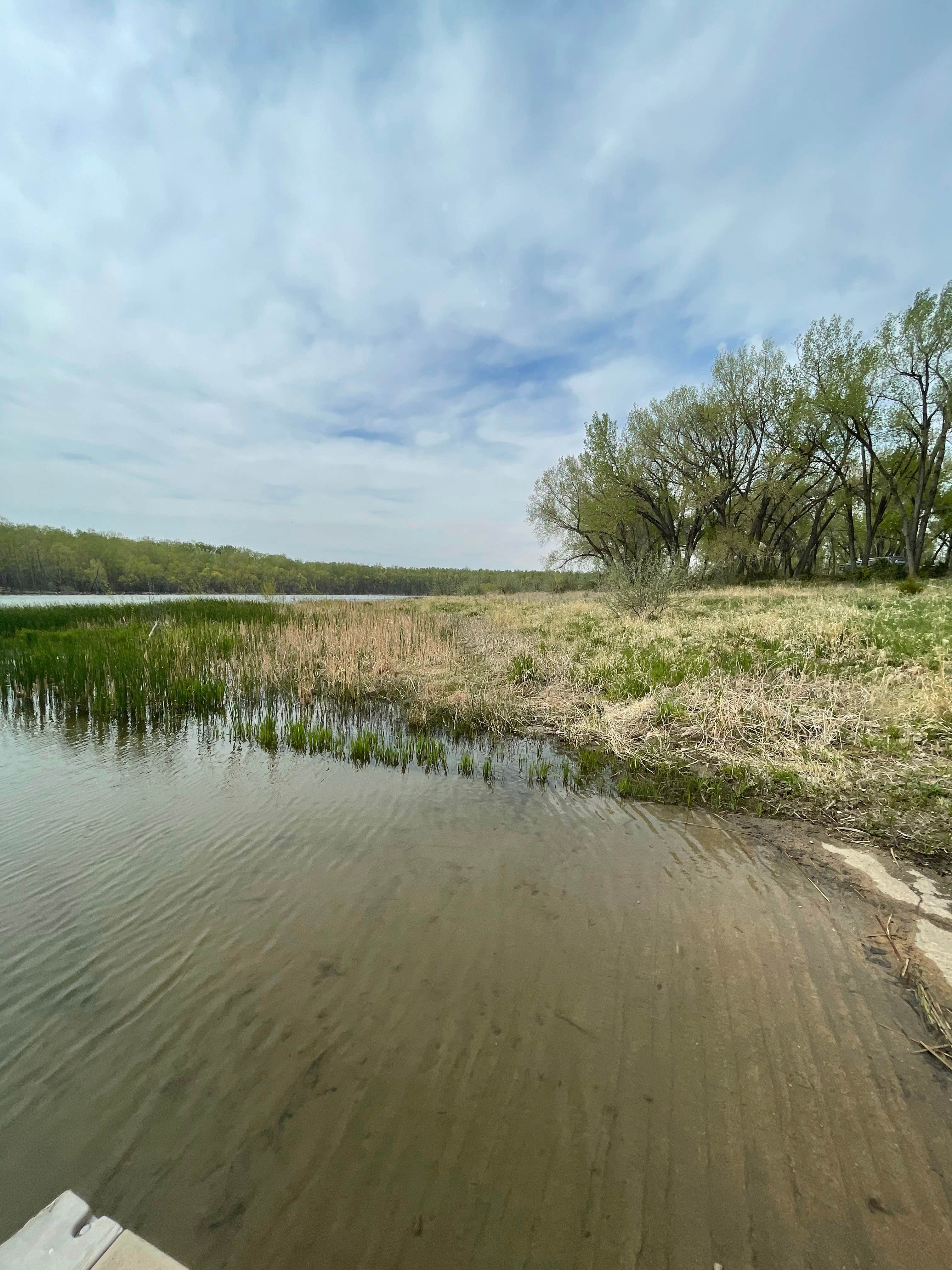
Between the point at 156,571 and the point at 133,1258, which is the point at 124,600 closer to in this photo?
the point at 133,1258

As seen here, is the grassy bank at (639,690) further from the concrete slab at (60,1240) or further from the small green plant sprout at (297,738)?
the concrete slab at (60,1240)

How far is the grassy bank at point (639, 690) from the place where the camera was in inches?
189

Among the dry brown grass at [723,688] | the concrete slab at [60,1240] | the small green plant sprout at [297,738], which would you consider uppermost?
the dry brown grass at [723,688]

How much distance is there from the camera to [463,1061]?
2.05m

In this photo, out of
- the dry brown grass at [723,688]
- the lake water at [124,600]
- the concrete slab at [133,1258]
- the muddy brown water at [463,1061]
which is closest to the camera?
the concrete slab at [133,1258]

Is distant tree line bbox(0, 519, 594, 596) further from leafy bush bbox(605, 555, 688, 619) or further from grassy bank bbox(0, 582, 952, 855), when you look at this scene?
grassy bank bbox(0, 582, 952, 855)

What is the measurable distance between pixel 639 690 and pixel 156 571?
74.6 m

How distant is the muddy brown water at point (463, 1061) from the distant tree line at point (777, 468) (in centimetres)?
2070

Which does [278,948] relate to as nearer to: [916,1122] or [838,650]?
[916,1122]

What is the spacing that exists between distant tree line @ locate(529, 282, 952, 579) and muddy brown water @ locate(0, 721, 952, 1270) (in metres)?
20.7

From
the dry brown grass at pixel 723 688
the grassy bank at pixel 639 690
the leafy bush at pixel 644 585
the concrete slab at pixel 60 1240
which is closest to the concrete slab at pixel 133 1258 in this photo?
the concrete slab at pixel 60 1240

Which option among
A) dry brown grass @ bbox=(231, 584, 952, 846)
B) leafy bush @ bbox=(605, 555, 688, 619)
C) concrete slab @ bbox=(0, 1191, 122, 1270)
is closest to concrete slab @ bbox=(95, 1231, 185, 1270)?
concrete slab @ bbox=(0, 1191, 122, 1270)

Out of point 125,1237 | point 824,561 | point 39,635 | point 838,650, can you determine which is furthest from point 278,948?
point 824,561

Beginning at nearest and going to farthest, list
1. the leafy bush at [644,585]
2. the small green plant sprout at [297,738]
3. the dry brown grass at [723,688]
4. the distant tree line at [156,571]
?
the dry brown grass at [723,688]
the small green plant sprout at [297,738]
the leafy bush at [644,585]
the distant tree line at [156,571]
